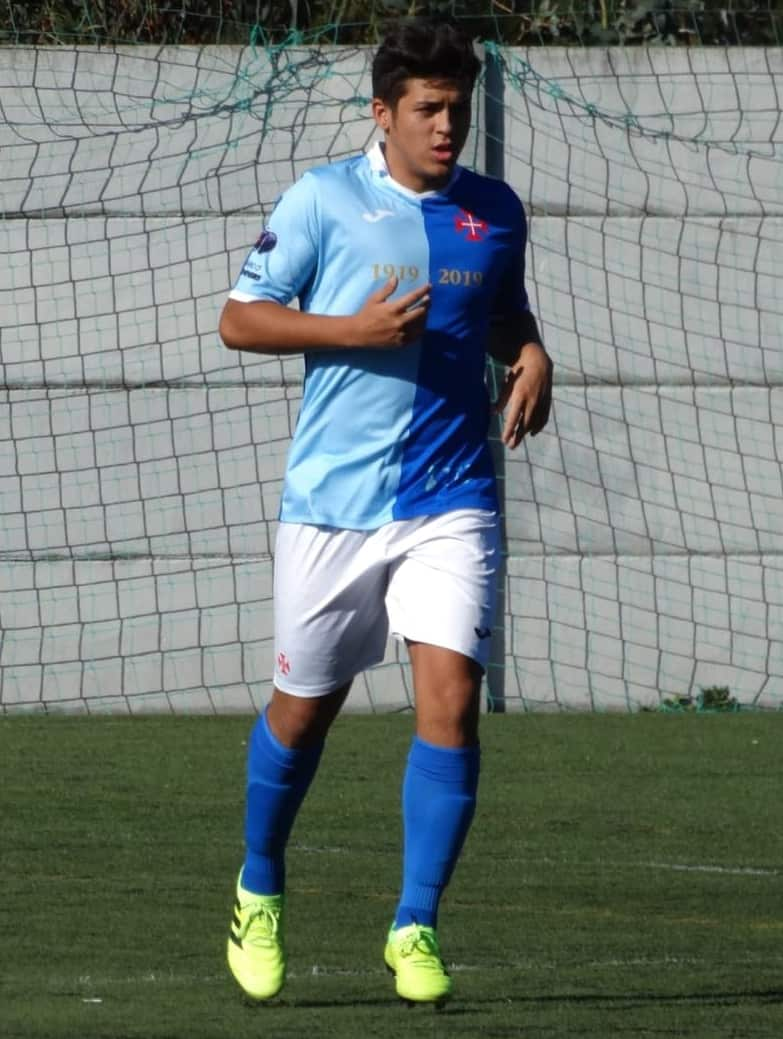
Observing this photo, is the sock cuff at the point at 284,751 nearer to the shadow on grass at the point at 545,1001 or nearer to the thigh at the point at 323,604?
the thigh at the point at 323,604

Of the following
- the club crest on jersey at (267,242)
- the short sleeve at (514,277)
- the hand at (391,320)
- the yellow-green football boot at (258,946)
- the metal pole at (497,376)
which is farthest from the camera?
the metal pole at (497,376)

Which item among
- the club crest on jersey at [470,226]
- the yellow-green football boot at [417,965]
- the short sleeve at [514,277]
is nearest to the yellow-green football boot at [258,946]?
the yellow-green football boot at [417,965]

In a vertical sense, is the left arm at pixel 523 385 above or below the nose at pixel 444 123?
below

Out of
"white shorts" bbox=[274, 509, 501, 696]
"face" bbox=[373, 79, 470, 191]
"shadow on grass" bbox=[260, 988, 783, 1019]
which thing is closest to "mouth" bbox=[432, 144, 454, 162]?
"face" bbox=[373, 79, 470, 191]

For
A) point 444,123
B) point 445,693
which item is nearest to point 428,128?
point 444,123

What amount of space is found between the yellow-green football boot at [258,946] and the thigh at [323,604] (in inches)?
18.1

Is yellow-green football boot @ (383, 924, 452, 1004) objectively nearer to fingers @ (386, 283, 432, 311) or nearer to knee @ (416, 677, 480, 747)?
knee @ (416, 677, 480, 747)

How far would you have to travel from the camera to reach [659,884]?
6.41 meters

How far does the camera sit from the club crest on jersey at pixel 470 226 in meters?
4.90

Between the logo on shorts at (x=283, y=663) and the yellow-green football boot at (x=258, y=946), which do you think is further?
the logo on shorts at (x=283, y=663)

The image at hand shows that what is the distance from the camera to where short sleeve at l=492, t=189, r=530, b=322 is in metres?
5.00

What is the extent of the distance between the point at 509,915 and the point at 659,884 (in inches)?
26.4

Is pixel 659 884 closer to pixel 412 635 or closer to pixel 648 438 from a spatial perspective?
pixel 412 635

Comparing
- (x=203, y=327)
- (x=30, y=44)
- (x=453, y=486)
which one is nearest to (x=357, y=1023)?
(x=453, y=486)
